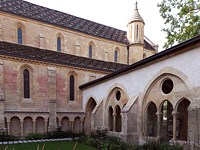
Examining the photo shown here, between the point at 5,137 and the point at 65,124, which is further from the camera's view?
the point at 65,124

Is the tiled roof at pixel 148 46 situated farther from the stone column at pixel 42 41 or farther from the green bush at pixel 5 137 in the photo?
the green bush at pixel 5 137

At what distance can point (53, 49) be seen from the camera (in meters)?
19.4

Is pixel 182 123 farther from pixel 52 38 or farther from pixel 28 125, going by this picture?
pixel 52 38

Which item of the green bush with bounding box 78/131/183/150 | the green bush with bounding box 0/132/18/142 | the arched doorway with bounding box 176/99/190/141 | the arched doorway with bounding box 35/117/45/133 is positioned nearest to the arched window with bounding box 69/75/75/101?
the arched doorway with bounding box 35/117/45/133

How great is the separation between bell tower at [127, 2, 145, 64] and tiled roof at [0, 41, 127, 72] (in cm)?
412

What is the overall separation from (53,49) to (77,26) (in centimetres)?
462

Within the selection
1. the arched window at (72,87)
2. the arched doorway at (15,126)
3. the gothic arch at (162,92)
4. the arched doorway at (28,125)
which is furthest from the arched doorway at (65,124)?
the gothic arch at (162,92)

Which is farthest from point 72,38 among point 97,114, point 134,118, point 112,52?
point 134,118

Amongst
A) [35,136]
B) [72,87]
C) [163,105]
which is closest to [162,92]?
[163,105]

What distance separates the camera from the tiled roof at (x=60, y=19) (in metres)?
18.1

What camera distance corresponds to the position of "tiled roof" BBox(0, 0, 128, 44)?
1815 cm

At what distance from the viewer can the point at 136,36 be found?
24.3 m

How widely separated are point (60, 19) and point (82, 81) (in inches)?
321

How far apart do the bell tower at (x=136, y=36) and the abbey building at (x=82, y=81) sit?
14 centimetres
